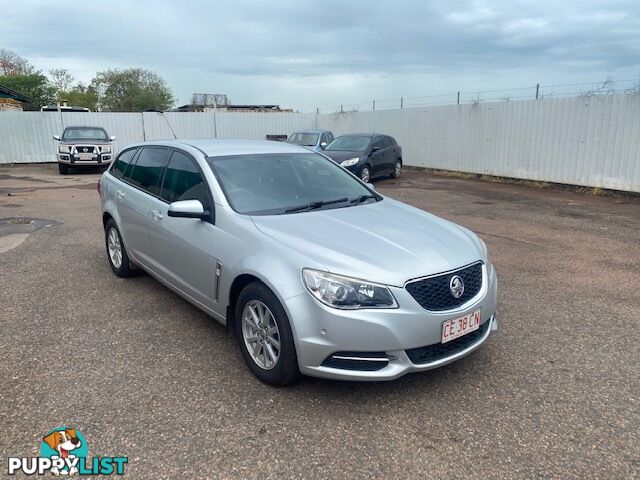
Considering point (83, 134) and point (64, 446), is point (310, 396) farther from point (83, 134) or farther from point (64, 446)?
point (83, 134)

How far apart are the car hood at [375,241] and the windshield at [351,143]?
441 inches

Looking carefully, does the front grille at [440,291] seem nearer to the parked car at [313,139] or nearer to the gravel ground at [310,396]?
the gravel ground at [310,396]

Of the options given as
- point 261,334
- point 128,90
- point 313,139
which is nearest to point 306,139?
point 313,139

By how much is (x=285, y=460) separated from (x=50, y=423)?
144cm

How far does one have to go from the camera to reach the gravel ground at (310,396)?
259 cm

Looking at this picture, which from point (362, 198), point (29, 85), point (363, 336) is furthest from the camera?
point (29, 85)

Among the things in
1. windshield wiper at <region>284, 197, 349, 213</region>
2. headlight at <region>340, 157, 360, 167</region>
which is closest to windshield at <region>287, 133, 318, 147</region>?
headlight at <region>340, 157, 360, 167</region>

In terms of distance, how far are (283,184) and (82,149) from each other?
53.3 ft

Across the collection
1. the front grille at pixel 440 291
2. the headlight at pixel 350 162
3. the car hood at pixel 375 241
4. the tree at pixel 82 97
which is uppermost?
the tree at pixel 82 97

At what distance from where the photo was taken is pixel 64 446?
271cm

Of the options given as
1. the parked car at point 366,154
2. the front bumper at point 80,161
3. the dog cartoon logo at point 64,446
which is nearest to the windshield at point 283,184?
the dog cartoon logo at point 64,446

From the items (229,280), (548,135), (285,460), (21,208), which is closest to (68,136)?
(21,208)

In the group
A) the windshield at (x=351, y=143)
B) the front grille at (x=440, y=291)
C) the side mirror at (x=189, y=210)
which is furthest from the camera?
the windshield at (x=351, y=143)

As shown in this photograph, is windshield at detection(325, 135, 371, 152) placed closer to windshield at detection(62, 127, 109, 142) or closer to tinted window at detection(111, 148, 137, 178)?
windshield at detection(62, 127, 109, 142)
